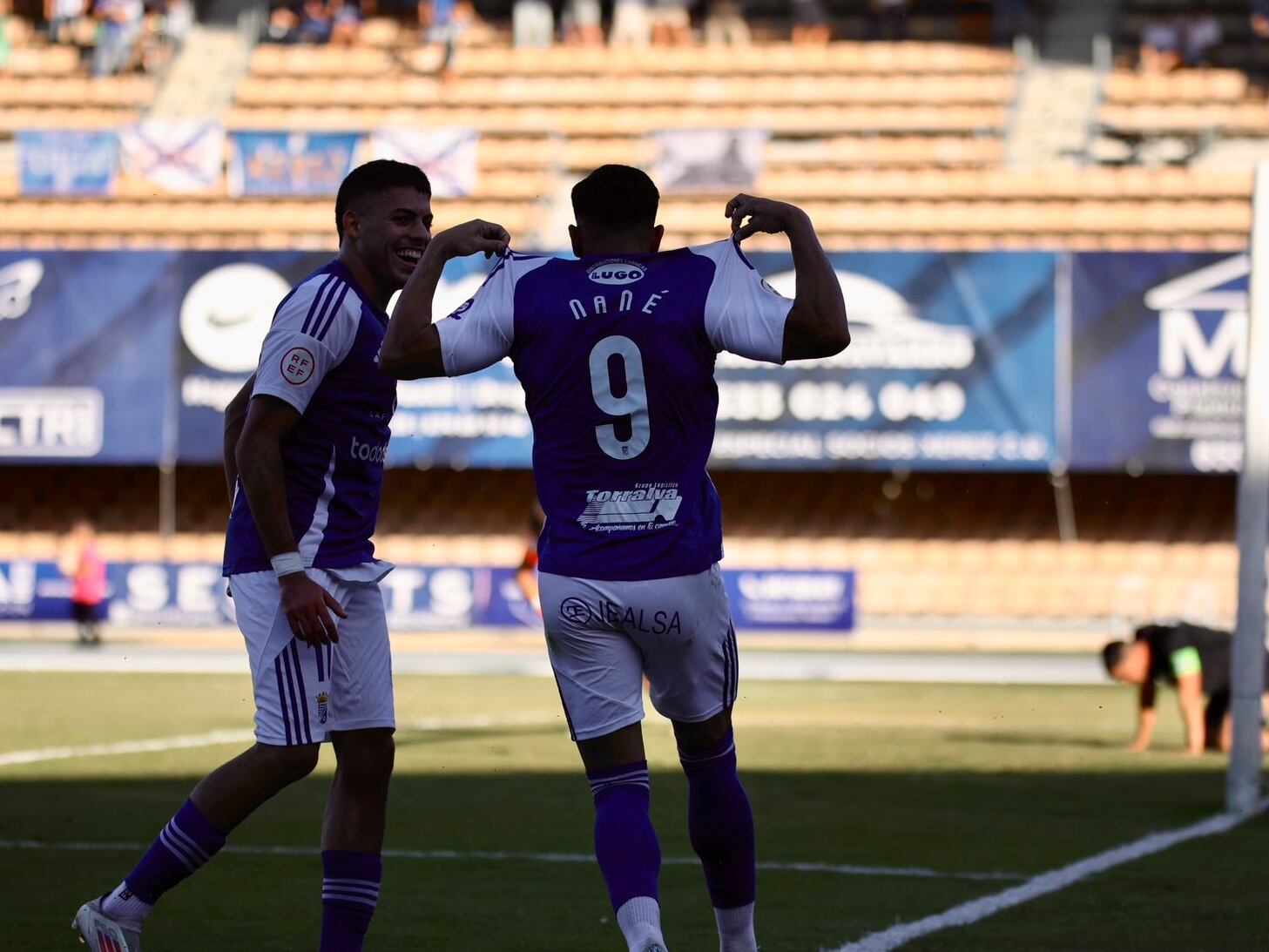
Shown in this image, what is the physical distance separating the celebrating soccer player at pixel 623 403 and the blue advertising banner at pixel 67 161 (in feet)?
86.3

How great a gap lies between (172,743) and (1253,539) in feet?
23.1

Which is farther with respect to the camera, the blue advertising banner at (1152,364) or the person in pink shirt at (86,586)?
the person in pink shirt at (86,586)

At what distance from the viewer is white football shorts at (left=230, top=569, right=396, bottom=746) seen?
569 cm

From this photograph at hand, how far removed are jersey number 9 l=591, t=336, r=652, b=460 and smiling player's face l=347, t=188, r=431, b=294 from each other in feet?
2.99

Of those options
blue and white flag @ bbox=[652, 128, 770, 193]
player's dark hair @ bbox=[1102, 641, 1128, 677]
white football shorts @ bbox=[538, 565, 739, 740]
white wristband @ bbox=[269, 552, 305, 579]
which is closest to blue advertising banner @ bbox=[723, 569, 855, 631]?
blue and white flag @ bbox=[652, 128, 770, 193]

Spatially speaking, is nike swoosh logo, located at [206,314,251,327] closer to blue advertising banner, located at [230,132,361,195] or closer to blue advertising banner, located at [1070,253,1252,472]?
blue advertising banner, located at [230,132,361,195]

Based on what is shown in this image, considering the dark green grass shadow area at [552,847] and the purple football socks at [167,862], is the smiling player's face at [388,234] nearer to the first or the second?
the purple football socks at [167,862]

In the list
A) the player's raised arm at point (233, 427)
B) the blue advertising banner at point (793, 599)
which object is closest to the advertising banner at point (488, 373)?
the blue advertising banner at point (793, 599)

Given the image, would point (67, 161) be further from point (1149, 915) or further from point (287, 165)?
point (1149, 915)

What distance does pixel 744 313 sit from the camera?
5176 mm

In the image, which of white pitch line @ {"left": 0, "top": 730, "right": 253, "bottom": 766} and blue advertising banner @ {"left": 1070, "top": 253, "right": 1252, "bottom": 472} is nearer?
white pitch line @ {"left": 0, "top": 730, "right": 253, "bottom": 766}

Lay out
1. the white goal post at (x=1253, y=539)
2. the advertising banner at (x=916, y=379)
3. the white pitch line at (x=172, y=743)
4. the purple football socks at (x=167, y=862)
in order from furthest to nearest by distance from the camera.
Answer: the advertising banner at (x=916, y=379)
the white pitch line at (x=172, y=743)
the white goal post at (x=1253, y=539)
the purple football socks at (x=167, y=862)

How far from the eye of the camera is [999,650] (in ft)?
93.7

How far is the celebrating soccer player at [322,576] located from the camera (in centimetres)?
566
